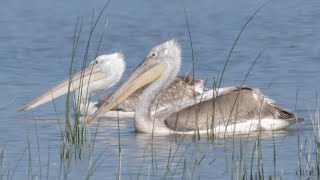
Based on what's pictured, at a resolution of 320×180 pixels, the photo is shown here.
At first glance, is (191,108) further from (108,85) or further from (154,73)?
(108,85)

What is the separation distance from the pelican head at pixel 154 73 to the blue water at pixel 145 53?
32 cm

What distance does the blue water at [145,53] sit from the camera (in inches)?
320

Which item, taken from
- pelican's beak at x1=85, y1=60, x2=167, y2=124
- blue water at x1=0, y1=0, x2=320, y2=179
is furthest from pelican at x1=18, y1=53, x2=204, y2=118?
pelican's beak at x1=85, y1=60, x2=167, y2=124

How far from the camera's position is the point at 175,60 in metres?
10.4

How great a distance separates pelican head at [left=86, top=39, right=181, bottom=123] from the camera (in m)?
10.3

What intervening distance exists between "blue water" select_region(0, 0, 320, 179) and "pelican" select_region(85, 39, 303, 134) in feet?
0.53

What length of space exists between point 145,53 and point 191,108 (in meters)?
4.98

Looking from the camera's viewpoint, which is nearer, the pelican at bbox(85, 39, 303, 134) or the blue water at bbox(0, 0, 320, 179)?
the blue water at bbox(0, 0, 320, 179)

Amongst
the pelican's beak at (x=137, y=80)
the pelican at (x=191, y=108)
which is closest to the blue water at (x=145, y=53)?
the pelican at (x=191, y=108)

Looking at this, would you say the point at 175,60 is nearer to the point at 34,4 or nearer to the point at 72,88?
the point at 72,88

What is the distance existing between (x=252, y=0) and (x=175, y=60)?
858 centimetres

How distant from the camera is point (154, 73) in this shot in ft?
33.9

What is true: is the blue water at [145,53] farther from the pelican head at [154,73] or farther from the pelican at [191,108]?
the pelican head at [154,73]

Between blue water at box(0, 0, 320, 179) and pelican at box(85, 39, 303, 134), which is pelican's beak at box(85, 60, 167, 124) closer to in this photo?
pelican at box(85, 39, 303, 134)
